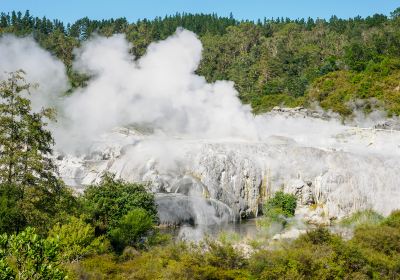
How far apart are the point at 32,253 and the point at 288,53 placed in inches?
3463

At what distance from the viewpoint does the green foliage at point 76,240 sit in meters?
20.0

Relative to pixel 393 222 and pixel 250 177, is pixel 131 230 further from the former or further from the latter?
pixel 250 177

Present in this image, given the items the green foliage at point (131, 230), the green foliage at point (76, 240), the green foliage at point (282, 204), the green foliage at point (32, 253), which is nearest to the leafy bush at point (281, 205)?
the green foliage at point (282, 204)

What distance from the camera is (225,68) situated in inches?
3907

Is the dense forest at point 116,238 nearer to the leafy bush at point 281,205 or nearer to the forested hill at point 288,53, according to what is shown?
the leafy bush at point 281,205

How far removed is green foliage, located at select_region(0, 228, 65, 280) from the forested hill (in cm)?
6024

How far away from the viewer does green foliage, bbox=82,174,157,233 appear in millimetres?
25453

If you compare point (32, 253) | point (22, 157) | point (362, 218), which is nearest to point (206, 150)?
point (362, 218)

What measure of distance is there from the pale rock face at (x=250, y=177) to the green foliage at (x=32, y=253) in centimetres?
2200

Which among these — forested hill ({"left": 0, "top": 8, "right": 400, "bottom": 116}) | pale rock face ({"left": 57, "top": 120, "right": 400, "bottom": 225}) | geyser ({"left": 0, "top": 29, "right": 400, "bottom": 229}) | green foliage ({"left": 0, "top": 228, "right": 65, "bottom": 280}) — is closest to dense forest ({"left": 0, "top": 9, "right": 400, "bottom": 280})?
green foliage ({"left": 0, "top": 228, "right": 65, "bottom": 280})

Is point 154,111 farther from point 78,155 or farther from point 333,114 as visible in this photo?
point 333,114

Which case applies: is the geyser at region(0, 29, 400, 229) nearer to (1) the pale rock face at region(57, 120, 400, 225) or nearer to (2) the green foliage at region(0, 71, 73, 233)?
(1) the pale rock face at region(57, 120, 400, 225)

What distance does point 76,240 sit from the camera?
20.7m

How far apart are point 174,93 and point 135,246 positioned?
23.8 metres
